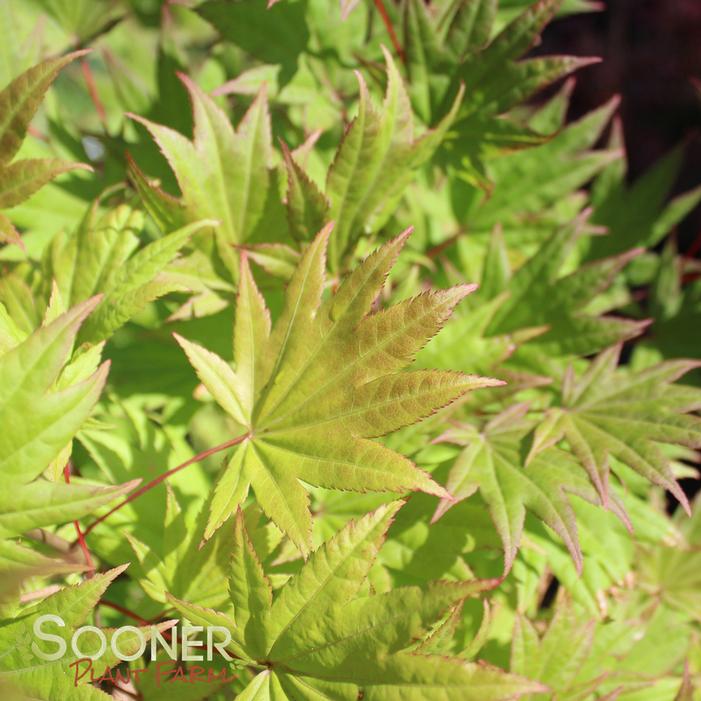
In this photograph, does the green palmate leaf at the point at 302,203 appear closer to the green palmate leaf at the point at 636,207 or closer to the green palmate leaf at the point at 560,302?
the green palmate leaf at the point at 560,302

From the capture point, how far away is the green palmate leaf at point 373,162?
91 centimetres

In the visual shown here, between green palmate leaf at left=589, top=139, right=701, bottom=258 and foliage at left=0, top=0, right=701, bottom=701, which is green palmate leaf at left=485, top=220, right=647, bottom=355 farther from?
green palmate leaf at left=589, top=139, right=701, bottom=258

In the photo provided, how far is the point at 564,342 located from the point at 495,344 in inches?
5.9

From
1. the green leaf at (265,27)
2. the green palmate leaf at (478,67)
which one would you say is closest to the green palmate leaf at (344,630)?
the green palmate leaf at (478,67)

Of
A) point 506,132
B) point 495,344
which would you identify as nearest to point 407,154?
point 506,132

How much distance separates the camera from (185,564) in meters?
0.84

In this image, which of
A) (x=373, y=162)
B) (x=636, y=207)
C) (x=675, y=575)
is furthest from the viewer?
(x=636, y=207)

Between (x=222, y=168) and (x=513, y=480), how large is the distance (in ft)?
1.92

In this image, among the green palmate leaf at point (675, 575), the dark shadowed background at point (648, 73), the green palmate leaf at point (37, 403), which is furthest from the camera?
the dark shadowed background at point (648, 73)

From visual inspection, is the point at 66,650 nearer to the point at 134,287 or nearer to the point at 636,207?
the point at 134,287

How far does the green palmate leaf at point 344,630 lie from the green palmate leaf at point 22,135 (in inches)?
18.5

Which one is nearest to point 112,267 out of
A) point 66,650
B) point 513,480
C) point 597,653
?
point 66,650

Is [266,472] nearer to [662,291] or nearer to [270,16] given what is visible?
[270,16]

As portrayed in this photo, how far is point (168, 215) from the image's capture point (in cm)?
93
